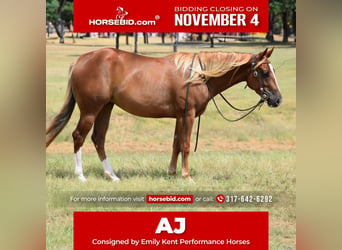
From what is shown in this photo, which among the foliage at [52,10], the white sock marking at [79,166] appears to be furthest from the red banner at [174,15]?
the white sock marking at [79,166]

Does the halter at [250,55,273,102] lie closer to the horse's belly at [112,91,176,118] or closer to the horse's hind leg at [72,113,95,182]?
the horse's belly at [112,91,176,118]

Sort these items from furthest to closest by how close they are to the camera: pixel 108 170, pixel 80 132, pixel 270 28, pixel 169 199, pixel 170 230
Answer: pixel 80 132
pixel 108 170
pixel 270 28
pixel 169 199
pixel 170 230

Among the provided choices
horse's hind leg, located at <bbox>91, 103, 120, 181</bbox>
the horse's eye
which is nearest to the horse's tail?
horse's hind leg, located at <bbox>91, 103, 120, 181</bbox>

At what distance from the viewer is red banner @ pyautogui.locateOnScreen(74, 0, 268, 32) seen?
5.77 metres

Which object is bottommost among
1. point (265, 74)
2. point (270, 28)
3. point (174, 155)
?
point (174, 155)

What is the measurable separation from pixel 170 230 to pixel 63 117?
1942mm

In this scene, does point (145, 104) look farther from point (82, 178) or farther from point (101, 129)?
point (82, 178)

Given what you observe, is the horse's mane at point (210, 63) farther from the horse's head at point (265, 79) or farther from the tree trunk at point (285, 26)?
the tree trunk at point (285, 26)

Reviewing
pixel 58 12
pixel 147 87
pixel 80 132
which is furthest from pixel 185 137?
pixel 58 12

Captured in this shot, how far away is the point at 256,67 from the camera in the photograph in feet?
22.3

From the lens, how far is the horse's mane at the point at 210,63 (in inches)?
271

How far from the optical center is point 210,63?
22.9ft

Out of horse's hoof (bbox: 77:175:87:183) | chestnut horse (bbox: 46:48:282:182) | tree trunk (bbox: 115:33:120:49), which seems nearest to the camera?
tree trunk (bbox: 115:33:120:49)

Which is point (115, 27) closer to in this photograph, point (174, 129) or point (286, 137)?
point (174, 129)
